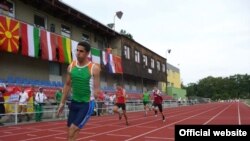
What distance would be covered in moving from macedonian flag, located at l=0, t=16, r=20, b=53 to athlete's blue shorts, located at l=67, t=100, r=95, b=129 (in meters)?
13.6

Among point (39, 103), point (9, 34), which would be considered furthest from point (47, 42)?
point (39, 103)

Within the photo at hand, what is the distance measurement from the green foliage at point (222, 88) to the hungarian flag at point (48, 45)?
312ft

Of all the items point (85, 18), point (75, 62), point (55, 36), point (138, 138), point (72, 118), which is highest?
point (85, 18)

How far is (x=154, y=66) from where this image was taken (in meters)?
52.0

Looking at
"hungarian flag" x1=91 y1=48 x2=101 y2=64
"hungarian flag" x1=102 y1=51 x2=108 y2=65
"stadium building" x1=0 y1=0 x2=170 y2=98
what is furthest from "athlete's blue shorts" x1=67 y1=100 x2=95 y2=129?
"hungarian flag" x1=102 y1=51 x2=108 y2=65

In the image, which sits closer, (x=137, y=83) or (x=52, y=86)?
(x=52, y=86)

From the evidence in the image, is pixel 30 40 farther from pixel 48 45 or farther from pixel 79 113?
pixel 79 113

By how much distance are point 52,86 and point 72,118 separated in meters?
16.6

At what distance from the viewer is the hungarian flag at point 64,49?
24.5 meters

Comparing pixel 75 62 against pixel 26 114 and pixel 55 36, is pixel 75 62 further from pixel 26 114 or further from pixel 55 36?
pixel 55 36

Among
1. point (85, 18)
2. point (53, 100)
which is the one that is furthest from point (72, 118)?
point (85, 18)

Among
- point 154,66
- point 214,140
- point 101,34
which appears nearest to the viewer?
point 214,140

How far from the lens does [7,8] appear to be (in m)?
21.1

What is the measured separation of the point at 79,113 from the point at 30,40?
1602 centimetres
